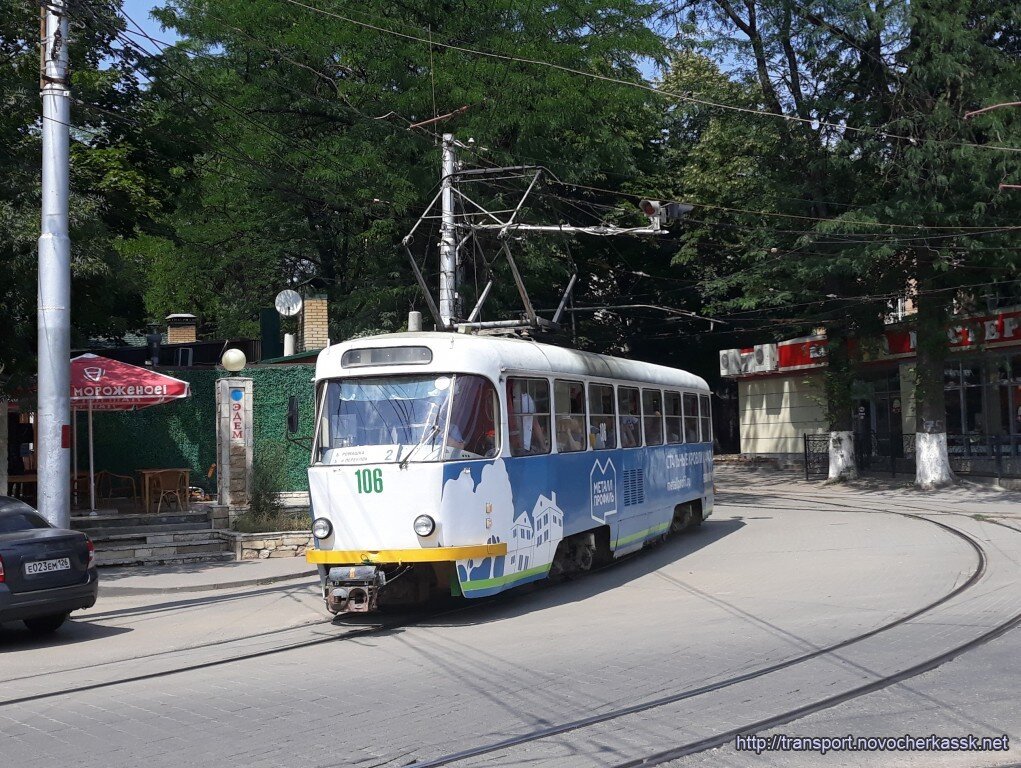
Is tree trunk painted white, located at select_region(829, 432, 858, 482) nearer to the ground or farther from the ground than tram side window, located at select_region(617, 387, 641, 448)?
nearer to the ground

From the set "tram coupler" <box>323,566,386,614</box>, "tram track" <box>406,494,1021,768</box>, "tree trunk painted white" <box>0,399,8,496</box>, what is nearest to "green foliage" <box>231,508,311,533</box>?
"tree trunk painted white" <box>0,399,8,496</box>

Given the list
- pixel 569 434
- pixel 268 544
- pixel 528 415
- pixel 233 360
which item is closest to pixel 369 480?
pixel 528 415

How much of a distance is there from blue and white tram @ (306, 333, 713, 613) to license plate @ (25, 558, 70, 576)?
2.44 metres

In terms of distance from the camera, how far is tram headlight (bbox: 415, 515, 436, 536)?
1096 centimetres

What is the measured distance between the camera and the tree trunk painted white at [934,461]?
29656mm

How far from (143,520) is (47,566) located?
703cm

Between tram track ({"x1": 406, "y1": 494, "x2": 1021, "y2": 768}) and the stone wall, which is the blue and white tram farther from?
the stone wall

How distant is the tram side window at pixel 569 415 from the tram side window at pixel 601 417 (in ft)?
0.91

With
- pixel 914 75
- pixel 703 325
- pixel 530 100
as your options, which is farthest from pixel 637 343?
pixel 530 100

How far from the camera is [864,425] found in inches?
1542

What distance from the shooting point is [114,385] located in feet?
56.2

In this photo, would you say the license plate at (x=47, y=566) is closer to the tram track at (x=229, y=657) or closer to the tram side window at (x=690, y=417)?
the tram track at (x=229, y=657)

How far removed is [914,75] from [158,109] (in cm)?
1852

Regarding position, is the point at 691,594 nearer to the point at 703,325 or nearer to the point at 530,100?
the point at 530,100
